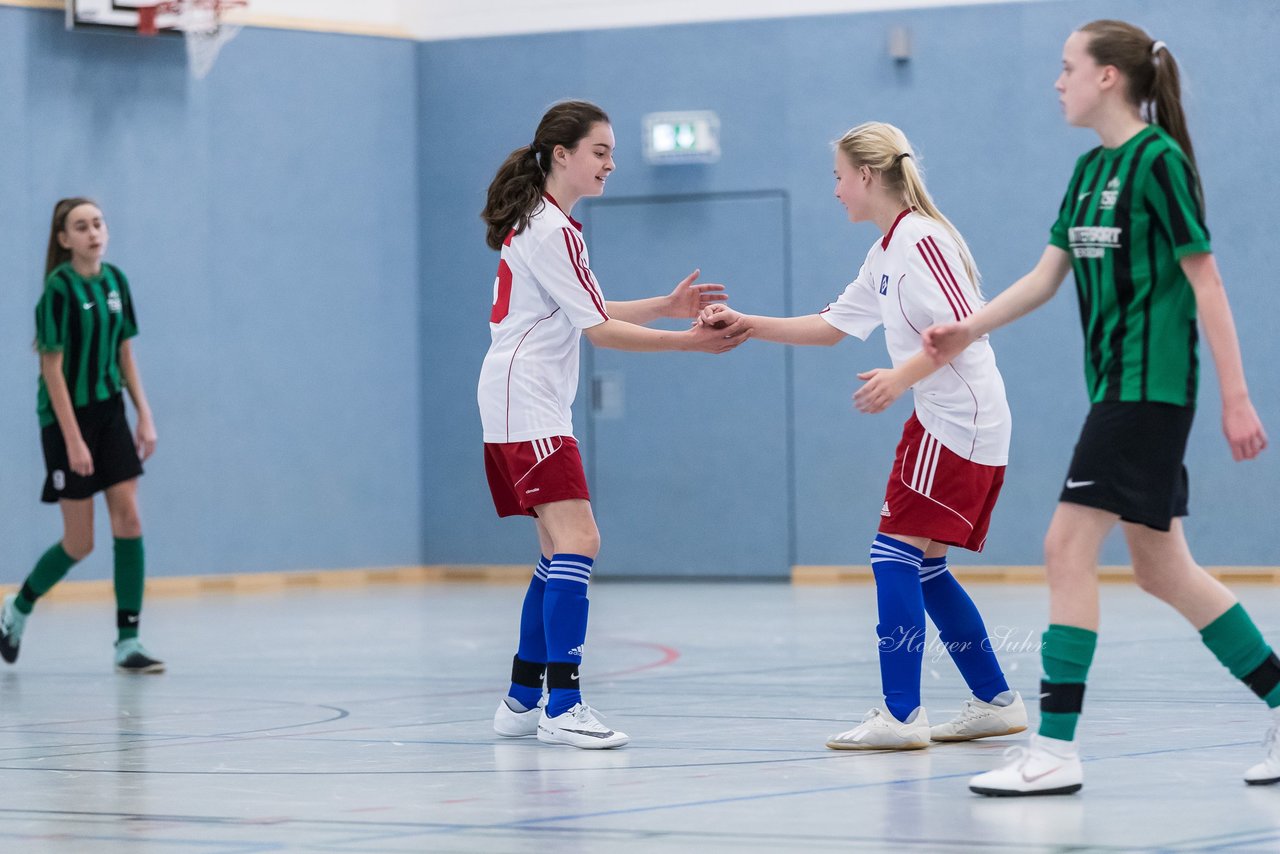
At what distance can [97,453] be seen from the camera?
23.7ft

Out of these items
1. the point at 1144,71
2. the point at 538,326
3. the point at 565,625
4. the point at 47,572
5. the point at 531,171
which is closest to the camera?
the point at 1144,71

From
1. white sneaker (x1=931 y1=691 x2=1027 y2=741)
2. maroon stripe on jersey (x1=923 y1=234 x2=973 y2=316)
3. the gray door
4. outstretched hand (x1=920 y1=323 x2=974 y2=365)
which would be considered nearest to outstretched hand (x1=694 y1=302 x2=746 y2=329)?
maroon stripe on jersey (x1=923 y1=234 x2=973 y2=316)

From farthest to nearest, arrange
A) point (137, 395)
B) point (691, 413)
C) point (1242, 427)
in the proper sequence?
point (691, 413)
point (137, 395)
point (1242, 427)

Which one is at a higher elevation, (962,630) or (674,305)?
(674,305)

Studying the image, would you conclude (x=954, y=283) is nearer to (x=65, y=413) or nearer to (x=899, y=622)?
(x=899, y=622)

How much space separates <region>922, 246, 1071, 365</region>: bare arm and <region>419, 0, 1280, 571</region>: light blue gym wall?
794 cm

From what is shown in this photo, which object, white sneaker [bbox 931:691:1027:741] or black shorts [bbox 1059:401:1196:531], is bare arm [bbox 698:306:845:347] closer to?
white sneaker [bbox 931:691:1027:741]

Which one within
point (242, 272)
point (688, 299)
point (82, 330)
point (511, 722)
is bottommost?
point (511, 722)

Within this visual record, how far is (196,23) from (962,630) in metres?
8.62

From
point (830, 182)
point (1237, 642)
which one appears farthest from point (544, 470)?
point (830, 182)

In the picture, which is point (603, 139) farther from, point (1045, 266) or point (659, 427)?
point (659, 427)

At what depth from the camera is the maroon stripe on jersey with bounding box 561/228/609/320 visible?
4848mm

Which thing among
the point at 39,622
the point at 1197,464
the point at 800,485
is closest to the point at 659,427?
the point at 800,485

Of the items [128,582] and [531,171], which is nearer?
[531,171]
